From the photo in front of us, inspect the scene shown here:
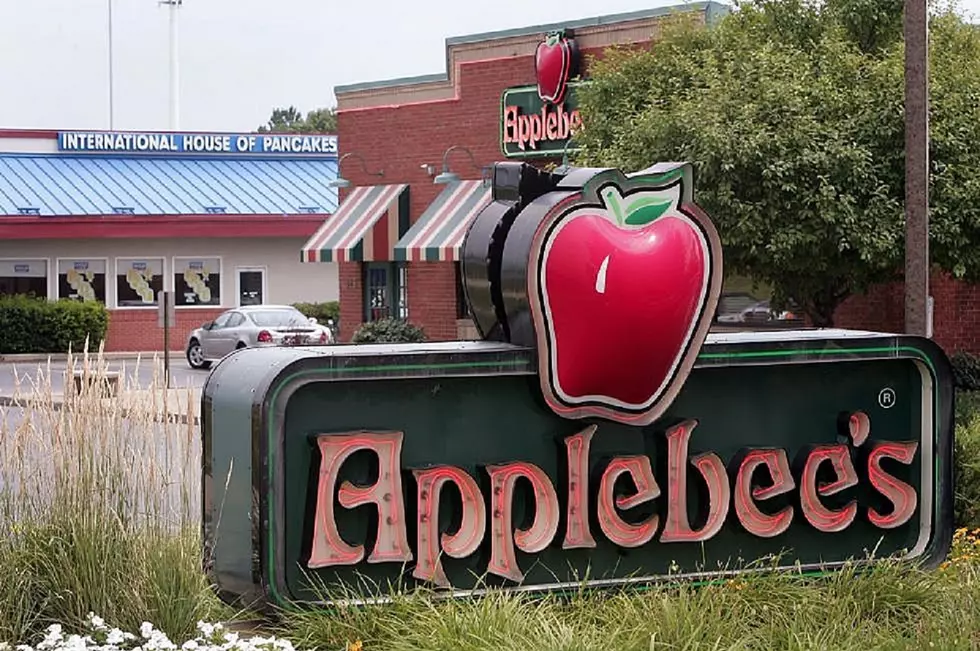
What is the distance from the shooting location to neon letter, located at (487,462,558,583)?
310 inches

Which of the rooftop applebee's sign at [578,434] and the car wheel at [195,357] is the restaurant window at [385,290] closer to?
the car wheel at [195,357]

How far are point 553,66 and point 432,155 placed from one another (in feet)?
14.2

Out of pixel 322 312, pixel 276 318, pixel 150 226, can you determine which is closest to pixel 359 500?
pixel 276 318

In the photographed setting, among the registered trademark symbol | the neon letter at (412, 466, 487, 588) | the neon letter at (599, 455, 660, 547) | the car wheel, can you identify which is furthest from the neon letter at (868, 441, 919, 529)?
the car wheel

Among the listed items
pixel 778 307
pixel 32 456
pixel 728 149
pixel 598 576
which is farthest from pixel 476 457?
pixel 778 307

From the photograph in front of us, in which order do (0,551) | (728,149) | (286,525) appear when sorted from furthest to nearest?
(728,149), (286,525), (0,551)

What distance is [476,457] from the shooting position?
7.97 m

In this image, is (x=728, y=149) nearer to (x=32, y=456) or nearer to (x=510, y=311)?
(x=510, y=311)

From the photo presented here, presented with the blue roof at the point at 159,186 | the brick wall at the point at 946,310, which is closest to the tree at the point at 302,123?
the blue roof at the point at 159,186

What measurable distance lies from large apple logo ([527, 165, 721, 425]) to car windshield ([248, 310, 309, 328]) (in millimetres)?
27660

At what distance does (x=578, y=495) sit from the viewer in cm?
812

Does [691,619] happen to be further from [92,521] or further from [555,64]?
[555,64]

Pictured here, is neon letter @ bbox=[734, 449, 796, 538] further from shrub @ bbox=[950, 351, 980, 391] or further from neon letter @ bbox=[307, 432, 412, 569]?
shrub @ bbox=[950, 351, 980, 391]

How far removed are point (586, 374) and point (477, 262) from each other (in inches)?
31.7
